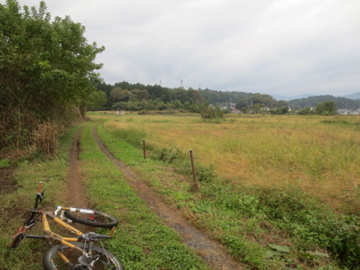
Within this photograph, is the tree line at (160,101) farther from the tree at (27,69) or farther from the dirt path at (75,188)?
the dirt path at (75,188)

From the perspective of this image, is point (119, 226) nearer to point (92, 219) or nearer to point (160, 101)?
point (92, 219)

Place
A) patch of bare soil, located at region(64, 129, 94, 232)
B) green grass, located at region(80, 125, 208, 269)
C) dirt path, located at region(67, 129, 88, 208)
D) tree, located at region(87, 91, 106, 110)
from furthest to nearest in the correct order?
tree, located at region(87, 91, 106, 110) → dirt path, located at region(67, 129, 88, 208) → patch of bare soil, located at region(64, 129, 94, 232) → green grass, located at region(80, 125, 208, 269)

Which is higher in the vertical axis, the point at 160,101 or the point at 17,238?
the point at 160,101

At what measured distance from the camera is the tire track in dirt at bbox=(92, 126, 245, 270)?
12.9 ft

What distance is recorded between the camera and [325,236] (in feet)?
14.9

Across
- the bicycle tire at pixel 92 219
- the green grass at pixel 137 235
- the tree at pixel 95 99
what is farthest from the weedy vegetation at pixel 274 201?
the tree at pixel 95 99

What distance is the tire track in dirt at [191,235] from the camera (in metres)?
3.93

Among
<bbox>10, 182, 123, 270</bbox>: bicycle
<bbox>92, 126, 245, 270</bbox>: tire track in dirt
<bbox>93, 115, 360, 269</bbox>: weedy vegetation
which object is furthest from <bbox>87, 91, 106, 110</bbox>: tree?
<bbox>10, 182, 123, 270</bbox>: bicycle

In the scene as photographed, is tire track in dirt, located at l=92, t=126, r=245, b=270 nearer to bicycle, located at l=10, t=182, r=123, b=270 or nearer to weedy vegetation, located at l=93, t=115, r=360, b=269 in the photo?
weedy vegetation, located at l=93, t=115, r=360, b=269

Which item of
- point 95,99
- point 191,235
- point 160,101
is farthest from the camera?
point 160,101

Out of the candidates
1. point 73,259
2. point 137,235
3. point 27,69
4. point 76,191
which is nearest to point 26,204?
point 76,191

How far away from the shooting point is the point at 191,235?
471 cm

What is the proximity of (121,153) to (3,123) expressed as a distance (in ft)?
19.2

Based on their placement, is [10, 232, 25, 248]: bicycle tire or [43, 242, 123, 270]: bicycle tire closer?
[43, 242, 123, 270]: bicycle tire
